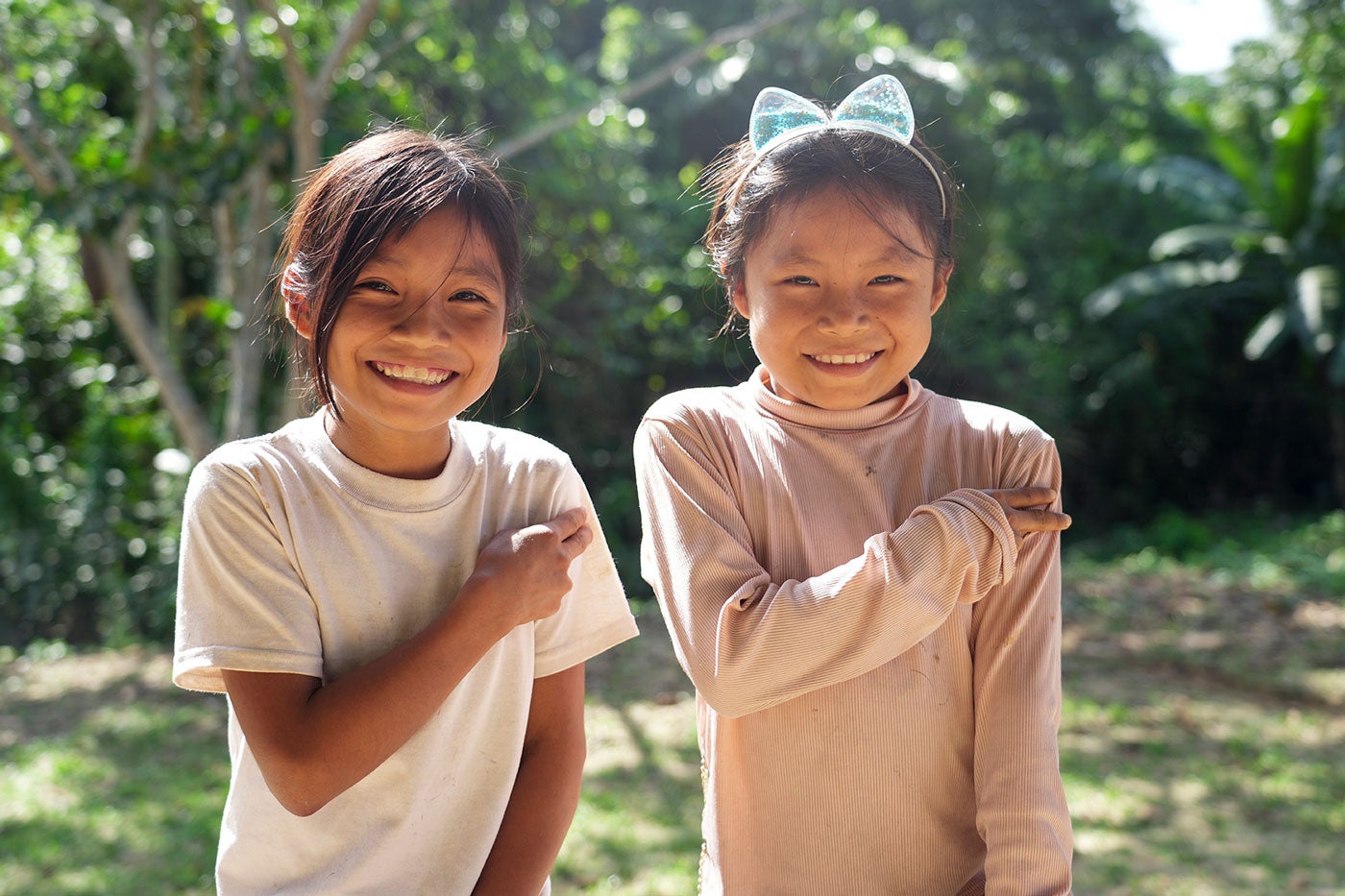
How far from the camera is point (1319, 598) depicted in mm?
6656

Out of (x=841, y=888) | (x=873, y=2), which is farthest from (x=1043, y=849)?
(x=873, y=2)

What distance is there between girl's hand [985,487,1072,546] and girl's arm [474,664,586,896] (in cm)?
58

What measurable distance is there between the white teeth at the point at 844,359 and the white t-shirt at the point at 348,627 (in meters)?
0.41

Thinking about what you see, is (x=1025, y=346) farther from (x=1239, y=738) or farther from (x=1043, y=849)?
(x=1043, y=849)

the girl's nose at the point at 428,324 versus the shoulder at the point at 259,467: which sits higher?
the girl's nose at the point at 428,324

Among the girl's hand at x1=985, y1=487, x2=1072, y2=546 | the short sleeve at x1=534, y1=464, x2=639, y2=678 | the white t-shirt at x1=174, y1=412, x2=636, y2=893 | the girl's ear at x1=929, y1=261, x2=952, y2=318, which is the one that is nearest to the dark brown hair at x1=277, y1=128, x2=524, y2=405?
the white t-shirt at x1=174, y1=412, x2=636, y2=893

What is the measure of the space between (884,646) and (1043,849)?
28 centimetres

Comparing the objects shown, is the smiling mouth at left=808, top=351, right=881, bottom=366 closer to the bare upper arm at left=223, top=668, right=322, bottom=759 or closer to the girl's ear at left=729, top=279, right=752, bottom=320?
the girl's ear at left=729, top=279, right=752, bottom=320

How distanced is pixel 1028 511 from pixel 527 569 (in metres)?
0.58

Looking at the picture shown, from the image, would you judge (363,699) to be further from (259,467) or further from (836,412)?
(836,412)

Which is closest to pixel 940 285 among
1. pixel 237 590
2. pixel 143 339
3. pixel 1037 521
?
pixel 1037 521

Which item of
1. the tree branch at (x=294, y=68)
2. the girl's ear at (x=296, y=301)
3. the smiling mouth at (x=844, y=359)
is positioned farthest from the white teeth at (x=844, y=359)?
the tree branch at (x=294, y=68)

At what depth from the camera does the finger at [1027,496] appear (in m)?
1.30

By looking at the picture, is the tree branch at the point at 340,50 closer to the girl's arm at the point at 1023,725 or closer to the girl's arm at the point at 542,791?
the girl's arm at the point at 542,791
